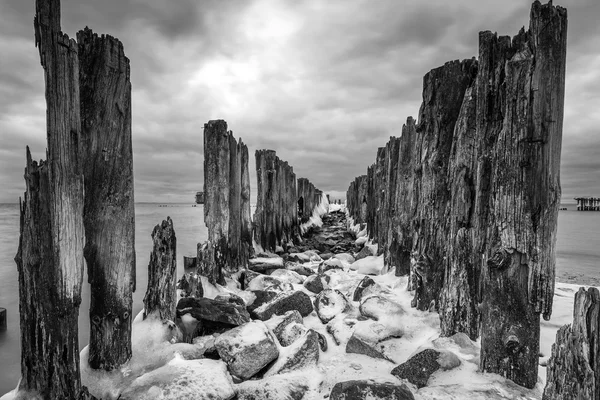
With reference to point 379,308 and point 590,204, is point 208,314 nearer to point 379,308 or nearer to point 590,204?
point 379,308

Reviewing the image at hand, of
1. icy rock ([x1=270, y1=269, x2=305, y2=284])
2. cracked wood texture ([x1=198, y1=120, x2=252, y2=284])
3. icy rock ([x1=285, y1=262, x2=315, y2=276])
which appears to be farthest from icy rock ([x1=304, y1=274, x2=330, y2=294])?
cracked wood texture ([x1=198, y1=120, x2=252, y2=284])

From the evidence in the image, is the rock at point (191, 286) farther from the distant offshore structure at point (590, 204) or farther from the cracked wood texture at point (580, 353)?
the distant offshore structure at point (590, 204)

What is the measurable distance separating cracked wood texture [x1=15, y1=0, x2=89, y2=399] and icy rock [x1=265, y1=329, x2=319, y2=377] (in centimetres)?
177

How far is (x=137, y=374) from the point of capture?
3293mm

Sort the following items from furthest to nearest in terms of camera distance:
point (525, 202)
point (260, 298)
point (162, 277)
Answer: point (260, 298) → point (162, 277) → point (525, 202)

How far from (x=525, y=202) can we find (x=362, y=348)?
7.10 feet

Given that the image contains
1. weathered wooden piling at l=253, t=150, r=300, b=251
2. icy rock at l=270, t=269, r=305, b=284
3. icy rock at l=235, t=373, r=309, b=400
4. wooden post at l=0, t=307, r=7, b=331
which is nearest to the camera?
icy rock at l=235, t=373, r=309, b=400

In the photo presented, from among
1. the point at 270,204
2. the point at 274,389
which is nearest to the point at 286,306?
the point at 274,389

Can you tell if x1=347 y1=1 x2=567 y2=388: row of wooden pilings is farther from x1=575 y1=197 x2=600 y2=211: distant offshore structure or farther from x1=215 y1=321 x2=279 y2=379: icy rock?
x1=575 y1=197 x2=600 y2=211: distant offshore structure

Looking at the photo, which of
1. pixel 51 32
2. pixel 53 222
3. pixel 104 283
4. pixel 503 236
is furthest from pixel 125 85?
pixel 503 236

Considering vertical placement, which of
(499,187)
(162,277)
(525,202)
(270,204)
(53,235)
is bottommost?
(162,277)

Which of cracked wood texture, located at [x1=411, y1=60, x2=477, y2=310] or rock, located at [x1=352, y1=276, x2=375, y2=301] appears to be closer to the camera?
cracked wood texture, located at [x1=411, y1=60, x2=477, y2=310]

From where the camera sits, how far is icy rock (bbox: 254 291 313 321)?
16.5 ft

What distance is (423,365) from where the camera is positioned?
128 inches
